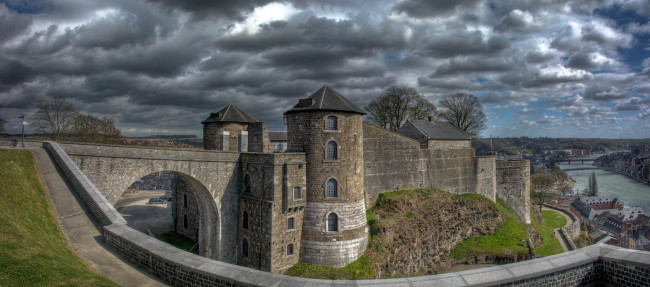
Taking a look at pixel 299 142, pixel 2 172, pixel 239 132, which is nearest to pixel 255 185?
pixel 299 142

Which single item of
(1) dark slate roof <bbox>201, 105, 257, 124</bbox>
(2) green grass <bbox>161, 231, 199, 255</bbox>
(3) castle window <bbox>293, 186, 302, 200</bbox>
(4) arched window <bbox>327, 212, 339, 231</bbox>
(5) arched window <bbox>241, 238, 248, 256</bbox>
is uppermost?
(1) dark slate roof <bbox>201, 105, 257, 124</bbox>

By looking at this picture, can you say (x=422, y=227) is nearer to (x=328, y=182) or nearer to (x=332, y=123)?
(x=328, y=182)

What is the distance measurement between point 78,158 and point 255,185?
28.5 ft

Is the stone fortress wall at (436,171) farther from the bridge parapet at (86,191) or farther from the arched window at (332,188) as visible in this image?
the bridge parapet at (86,191)

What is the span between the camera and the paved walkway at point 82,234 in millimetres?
7625

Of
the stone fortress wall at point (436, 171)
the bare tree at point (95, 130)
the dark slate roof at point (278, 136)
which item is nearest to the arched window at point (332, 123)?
the stone fortress wall at point (436, 171)

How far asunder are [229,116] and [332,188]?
34.9 feet

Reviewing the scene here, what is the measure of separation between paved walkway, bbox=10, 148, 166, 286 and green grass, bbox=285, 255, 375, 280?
35.8 ft

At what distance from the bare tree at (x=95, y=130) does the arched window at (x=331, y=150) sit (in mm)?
36020

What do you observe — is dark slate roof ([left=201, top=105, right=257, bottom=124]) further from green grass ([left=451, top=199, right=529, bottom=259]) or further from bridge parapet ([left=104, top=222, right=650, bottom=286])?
green grass ([left=451, top=199, right=529, bottom=259])

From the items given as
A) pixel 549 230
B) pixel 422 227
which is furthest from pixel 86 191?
pixel 549 230

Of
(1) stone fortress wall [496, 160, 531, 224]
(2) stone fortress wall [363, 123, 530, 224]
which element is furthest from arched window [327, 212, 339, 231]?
(1) stone fortress wall [496, 160, 531, 224]

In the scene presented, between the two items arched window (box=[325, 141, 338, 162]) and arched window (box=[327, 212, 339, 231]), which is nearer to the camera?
arched window (box=[327, 212, 339, 231])

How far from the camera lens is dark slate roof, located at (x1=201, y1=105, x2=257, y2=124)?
81.9 feet
